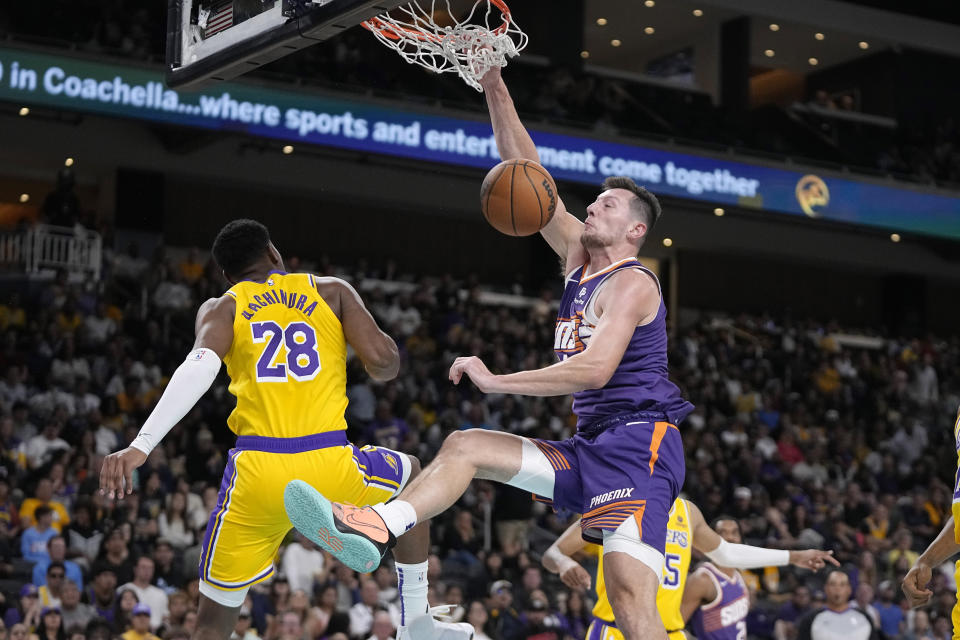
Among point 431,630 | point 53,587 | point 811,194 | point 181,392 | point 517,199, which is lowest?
point 53,587

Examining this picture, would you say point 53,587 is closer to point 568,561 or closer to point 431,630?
point 568,561

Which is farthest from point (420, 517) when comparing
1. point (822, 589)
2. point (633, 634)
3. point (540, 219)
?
point (822, 589)

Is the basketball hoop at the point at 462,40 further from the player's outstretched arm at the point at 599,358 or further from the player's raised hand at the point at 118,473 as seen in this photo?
the player's raised hand at the point at 118,473

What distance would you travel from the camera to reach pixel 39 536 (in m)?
11.1

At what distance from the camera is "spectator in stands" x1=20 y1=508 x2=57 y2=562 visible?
11000mm

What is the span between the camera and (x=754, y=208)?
859 inches

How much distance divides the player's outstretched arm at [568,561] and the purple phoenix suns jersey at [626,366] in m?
1.34

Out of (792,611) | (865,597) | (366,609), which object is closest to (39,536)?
(366,609)

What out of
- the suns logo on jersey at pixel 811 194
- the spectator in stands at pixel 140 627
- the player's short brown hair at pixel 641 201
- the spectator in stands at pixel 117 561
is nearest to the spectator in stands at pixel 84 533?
the spectator in stands at pixel 117 561

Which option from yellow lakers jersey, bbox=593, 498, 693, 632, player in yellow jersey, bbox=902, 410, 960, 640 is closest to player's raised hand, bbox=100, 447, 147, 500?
yellow lakers jersey, bbox=593, 498, 693, 632

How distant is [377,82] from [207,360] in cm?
1422

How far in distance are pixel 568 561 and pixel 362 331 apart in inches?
78.6

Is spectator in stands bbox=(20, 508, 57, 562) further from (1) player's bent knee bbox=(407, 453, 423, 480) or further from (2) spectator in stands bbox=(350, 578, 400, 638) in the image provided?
(1) player's bent knee bbox=(407, 453, 423, 480)

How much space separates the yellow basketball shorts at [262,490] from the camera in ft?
18.2
